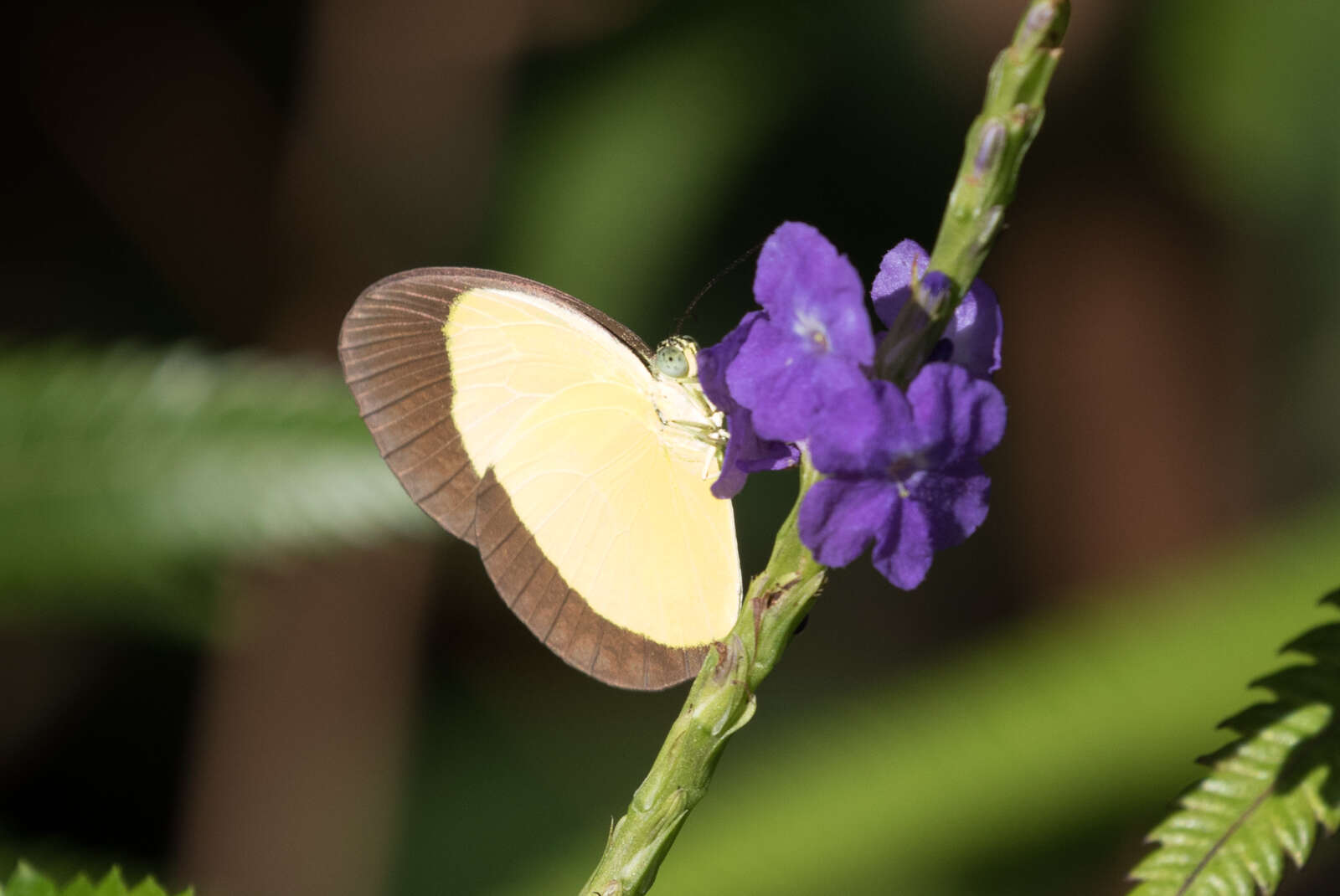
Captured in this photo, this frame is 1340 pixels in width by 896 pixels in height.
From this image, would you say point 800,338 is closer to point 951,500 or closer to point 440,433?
point 951,500

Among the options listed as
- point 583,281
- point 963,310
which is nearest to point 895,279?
point 963,310

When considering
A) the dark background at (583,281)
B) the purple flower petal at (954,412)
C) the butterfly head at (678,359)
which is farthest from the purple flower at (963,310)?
the dark background at (583,281)

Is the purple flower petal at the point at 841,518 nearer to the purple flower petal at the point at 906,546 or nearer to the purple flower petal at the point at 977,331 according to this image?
the purple flower petal at the point at 906,546

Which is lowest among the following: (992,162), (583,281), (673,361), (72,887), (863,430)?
(72,887)

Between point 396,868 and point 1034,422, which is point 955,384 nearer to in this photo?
point 396,868

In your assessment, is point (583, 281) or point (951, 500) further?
point (583, 281)

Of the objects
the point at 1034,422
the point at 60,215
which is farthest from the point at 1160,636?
the point at 60,215
